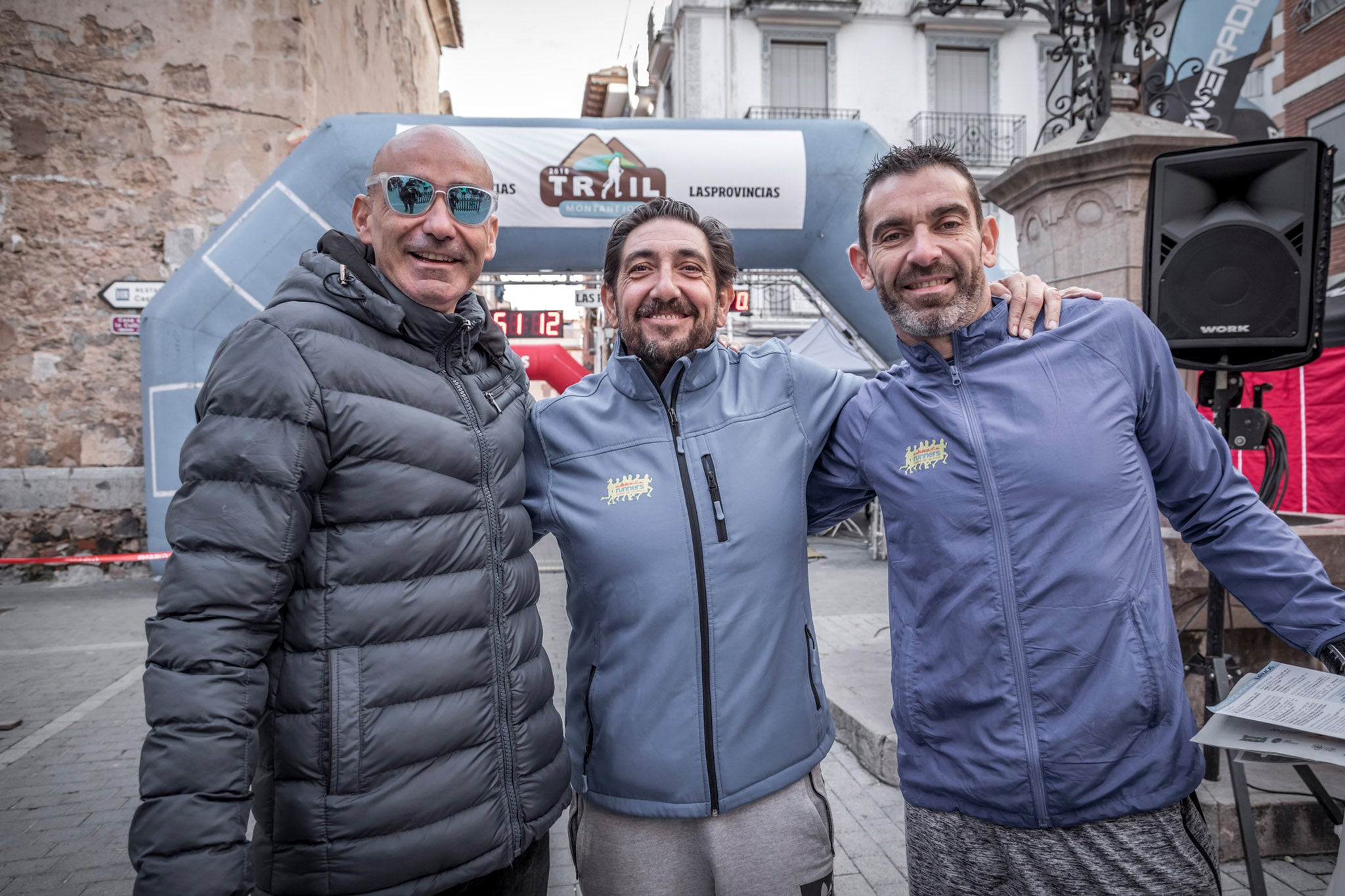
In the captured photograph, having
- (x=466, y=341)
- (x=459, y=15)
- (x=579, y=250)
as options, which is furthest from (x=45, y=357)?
(x=459, y=15)

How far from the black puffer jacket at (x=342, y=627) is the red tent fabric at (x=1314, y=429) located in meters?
10.4

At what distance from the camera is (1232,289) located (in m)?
2.89

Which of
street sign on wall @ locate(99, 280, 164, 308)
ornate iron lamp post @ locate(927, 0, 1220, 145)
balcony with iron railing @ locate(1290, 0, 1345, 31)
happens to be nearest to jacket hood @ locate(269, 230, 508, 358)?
ornate iron lamp post @ locate(927, 0, 1220, 145)

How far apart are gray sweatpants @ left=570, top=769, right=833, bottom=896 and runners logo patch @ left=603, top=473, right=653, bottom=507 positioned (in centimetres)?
69

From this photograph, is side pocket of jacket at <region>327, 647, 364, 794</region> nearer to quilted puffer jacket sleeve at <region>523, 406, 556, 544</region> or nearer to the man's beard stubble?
quilted puffer jacket sleeve at <region>523, 406, 556, 544</region>

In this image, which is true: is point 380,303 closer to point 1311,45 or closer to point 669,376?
point 669,376

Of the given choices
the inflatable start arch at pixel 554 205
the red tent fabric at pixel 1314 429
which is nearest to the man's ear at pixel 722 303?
the inflatable start arch at pixel 554 205

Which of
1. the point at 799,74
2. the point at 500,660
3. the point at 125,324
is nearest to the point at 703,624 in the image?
the point at 500,660

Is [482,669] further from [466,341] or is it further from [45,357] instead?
[45,357]

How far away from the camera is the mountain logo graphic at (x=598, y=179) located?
812 cm

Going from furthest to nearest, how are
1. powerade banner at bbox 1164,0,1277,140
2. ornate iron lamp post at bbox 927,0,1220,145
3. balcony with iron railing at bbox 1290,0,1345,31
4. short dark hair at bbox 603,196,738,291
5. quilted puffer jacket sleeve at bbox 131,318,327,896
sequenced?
balcony with iron railing at bbox 1290,0,1345,31
powerade banner at bbox 1164,0,1277,140
ornate iron lamp post at bbox 927,0,1220,145
short dark hair at bbox 603,196,738,291
quilted puffer jacket sleeve at bbox 131,318,327,896

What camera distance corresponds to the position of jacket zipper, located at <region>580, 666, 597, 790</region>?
1752 millimetres

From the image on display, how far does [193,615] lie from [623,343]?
1040 millimetres

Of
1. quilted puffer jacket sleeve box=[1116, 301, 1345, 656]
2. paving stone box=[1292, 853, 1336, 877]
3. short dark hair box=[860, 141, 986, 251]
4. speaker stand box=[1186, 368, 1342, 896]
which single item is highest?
short dark hair box=[860, 141, 986, 251]
